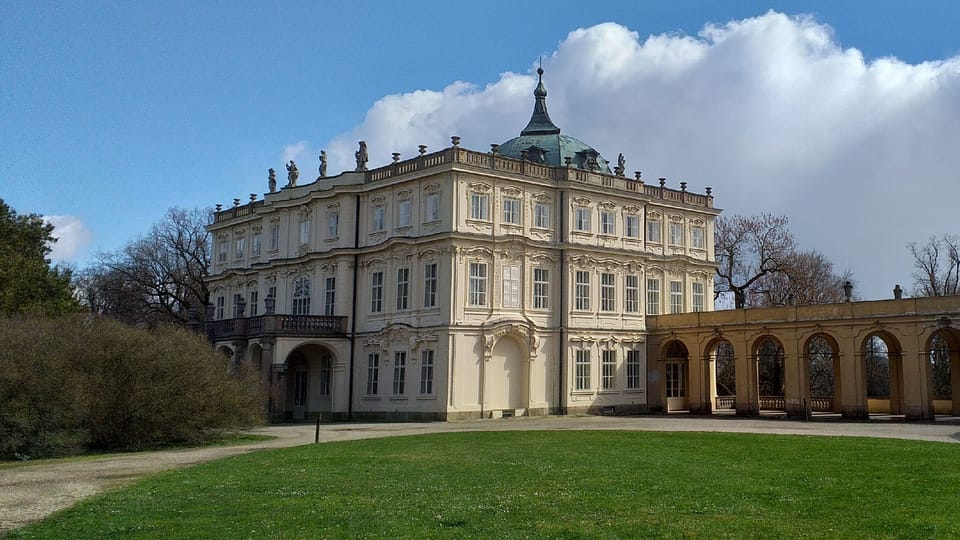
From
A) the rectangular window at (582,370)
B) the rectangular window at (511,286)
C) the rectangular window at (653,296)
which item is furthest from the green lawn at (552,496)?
the rectangular window at (653,296)

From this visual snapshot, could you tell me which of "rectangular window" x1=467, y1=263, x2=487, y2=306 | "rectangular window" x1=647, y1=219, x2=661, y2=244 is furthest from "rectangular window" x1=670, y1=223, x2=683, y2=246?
"rectangular window" x1=467, y1=263, x2=487, y2=306

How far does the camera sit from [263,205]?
2095 inches

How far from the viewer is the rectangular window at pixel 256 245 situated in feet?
179

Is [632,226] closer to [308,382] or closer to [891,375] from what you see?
[891,375]

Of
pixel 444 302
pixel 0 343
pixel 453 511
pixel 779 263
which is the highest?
pixel 779 263

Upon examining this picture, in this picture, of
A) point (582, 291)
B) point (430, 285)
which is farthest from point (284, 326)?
point (582, 291)

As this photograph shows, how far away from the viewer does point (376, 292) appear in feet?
150

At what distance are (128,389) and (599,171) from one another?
2724 centimetres

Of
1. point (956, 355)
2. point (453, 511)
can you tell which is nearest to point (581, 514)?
point (453, 511)

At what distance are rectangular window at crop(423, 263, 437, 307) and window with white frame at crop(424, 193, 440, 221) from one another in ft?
7.18

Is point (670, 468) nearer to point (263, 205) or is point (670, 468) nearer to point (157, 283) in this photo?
point (263, 205)

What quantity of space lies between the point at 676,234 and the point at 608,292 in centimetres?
648

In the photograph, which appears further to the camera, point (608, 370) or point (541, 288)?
point (608, 370)

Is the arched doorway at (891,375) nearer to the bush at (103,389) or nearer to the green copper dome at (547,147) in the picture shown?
the green copper dome at (547,147)
